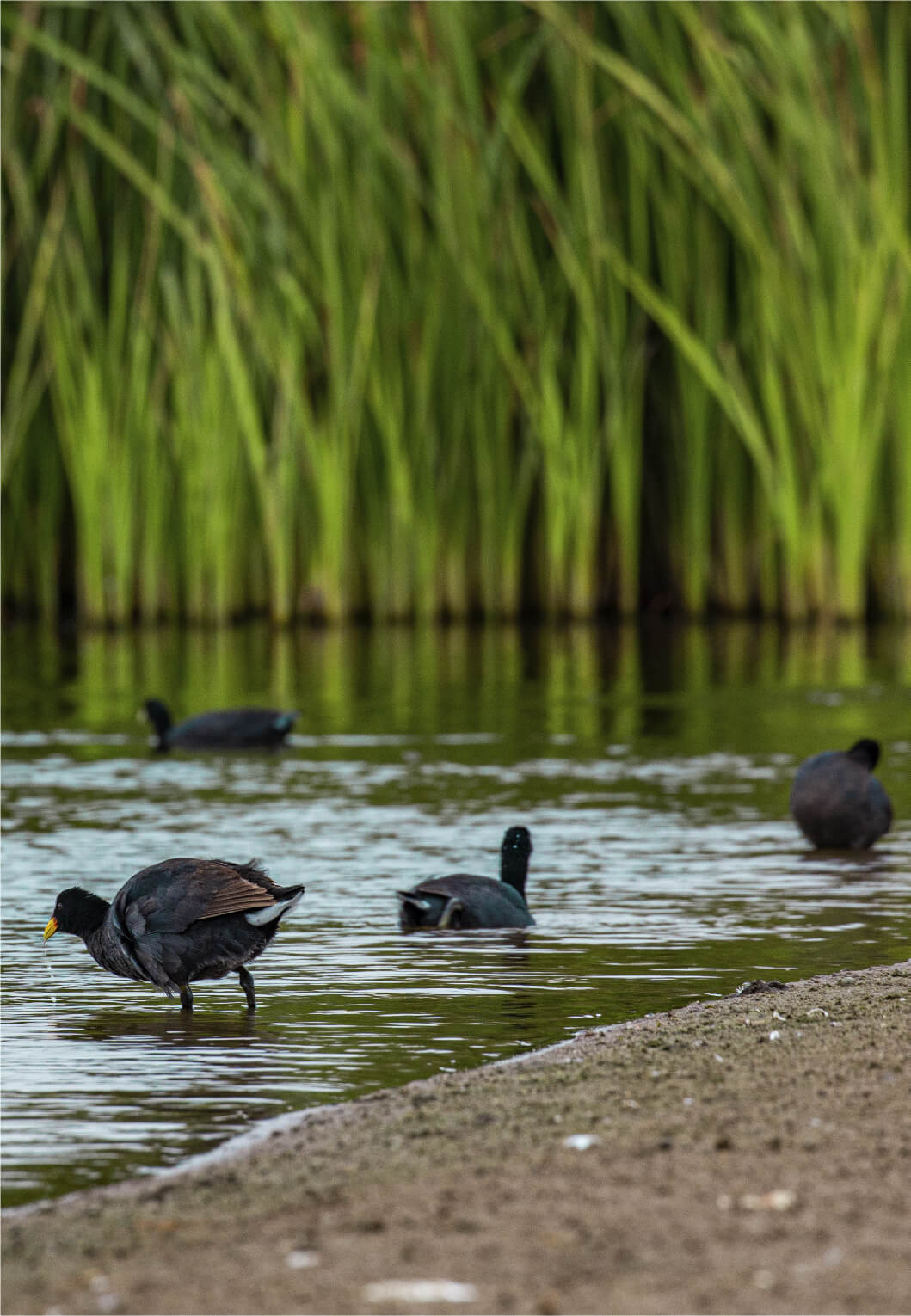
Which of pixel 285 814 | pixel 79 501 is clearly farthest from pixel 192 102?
pixel 285 814

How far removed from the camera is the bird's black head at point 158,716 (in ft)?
42.6

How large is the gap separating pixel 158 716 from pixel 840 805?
192 inches

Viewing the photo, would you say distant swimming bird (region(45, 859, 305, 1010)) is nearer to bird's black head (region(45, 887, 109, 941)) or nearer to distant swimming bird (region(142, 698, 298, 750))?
bird's black head (region(45, 887, 109, 941))

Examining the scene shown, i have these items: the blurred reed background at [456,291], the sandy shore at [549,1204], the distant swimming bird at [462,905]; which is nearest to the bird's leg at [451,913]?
the distant swimming bird at [462,905]

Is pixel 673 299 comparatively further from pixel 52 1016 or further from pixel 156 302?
pixel 52 1016

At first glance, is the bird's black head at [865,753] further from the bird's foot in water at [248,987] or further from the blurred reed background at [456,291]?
the blurred reed background at [456,291]

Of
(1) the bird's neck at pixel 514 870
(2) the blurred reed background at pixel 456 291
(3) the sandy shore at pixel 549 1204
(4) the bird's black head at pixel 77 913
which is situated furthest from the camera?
(2) the blurred reed background at pixel 456 291

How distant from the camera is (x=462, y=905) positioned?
24.9ft

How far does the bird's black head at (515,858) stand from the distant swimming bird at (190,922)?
1621 millimetres

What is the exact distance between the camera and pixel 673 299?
1969cm

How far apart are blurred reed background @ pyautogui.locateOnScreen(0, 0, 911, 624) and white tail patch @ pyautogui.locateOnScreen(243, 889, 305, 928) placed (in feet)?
40.1

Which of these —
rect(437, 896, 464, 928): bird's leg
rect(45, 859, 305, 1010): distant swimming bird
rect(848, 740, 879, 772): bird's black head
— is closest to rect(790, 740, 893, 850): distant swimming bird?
rect(848, 740, 879, 772): bird's black head

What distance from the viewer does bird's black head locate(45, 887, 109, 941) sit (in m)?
Result: 6.68

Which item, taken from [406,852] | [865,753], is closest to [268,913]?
[406,852]
